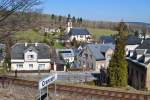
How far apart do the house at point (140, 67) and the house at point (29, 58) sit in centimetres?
1195

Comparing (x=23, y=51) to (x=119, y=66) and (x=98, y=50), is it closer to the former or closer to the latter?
(x=98, y=50)

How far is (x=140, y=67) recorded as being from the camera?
106ft

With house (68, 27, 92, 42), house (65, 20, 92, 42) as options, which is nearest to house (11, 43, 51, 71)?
house (65, 20, 92, 42)

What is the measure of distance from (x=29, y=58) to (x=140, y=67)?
1703cm

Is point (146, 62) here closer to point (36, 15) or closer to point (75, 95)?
point (75, 95)

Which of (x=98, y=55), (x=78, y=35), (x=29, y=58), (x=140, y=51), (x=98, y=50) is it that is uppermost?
(x=78, y=35)

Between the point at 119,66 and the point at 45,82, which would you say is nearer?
the point at 45,82

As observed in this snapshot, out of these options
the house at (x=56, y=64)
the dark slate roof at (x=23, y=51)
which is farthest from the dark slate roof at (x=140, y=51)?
the dark slate roof at (x=23, y=51)

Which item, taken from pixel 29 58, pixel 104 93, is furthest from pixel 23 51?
pixel 104 93

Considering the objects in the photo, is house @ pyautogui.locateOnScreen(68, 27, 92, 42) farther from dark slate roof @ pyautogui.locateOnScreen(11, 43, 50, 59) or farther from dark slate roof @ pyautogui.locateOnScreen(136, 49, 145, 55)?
dark slate roof @ pyautogui.locateOnScreen(136, 49, 145, 55)

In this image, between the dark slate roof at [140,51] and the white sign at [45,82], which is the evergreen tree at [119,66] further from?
the white sign at [45,82]

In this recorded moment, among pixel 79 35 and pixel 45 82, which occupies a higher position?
pixel 79 35

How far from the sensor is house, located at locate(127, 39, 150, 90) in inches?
1217

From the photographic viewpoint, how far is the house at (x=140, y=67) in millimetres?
30922
